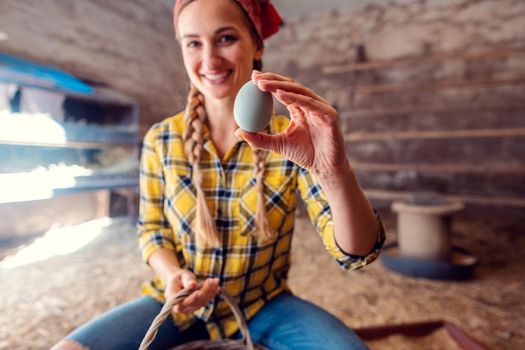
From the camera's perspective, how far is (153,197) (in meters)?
0.97

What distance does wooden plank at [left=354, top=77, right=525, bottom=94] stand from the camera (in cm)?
304

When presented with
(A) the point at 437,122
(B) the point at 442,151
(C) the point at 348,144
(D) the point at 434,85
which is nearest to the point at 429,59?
(D) the point at 434,85

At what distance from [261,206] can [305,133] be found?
264mm

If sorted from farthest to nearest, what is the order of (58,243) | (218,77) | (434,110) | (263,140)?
(434,110), (58,243), (218,77), (263,140)

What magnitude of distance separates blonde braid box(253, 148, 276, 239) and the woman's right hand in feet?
0.56

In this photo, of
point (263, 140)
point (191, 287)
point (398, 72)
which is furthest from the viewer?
point (398, 72)

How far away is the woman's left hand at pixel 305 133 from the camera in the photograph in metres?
0.55

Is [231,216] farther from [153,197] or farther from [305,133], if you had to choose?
[305,133]

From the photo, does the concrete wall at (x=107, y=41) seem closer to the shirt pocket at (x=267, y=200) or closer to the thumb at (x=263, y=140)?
the shirt pocket at (x=267, y=200)

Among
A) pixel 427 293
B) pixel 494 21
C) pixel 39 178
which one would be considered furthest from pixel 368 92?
pixel 39 178

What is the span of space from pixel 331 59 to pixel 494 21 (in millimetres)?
1549

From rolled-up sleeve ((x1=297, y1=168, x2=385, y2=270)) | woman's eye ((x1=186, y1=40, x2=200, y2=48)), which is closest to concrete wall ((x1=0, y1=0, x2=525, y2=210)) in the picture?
woman's eye ((x1=186, y1=40, x2=200, y2=48))

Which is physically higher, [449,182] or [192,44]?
[192,44]

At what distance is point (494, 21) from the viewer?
3.33 m
